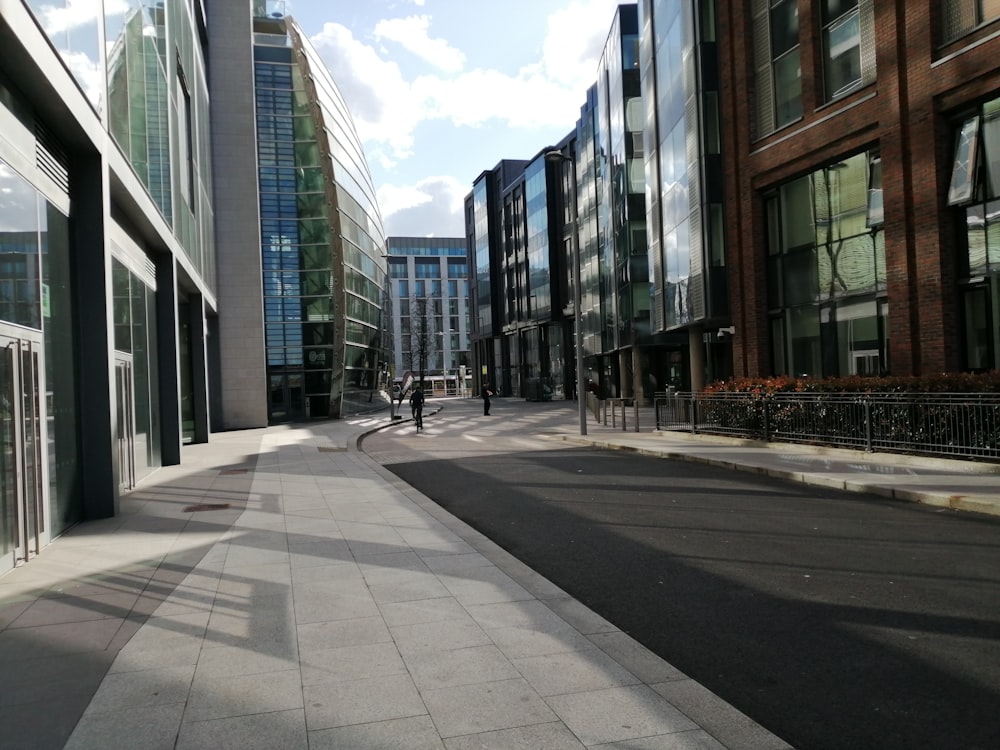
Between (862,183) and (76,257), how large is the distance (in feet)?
55.5

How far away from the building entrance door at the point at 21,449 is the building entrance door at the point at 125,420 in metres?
4.65

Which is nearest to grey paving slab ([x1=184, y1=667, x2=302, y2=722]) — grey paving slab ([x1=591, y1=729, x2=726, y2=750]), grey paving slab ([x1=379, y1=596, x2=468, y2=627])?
grey paving slab ([x1=379, y1=596, x2=468, y2=627])

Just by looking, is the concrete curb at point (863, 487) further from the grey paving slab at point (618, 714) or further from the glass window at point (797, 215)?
the glass window at point (797, 215)

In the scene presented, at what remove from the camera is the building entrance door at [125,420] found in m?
13.1

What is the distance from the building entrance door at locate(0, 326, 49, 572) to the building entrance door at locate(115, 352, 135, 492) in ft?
15.3

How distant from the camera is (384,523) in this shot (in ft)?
31.7

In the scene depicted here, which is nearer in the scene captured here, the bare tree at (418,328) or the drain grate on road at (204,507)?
the drain grate on road at (204,507)

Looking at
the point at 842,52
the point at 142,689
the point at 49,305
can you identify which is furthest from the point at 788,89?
the point at 142,689

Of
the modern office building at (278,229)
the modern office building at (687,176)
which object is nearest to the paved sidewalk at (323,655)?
the modern office building at (687,176)

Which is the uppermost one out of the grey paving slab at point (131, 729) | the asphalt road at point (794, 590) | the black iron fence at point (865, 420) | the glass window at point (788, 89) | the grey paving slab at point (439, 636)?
the glass window at point (788, 89)

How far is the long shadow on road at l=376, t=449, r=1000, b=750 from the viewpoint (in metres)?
3.86

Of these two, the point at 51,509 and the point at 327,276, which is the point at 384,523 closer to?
the point at 51,509

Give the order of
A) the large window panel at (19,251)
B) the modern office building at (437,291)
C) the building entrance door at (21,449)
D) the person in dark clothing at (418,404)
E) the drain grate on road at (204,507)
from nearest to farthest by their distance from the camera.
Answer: the building entrance door at (21,449) → the large window panel at (19,251) → the drain grate on road at (204,507) → the person in dark clothing at (418,404) → the modern office building at (437,291)

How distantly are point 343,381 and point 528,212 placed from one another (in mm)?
32653
